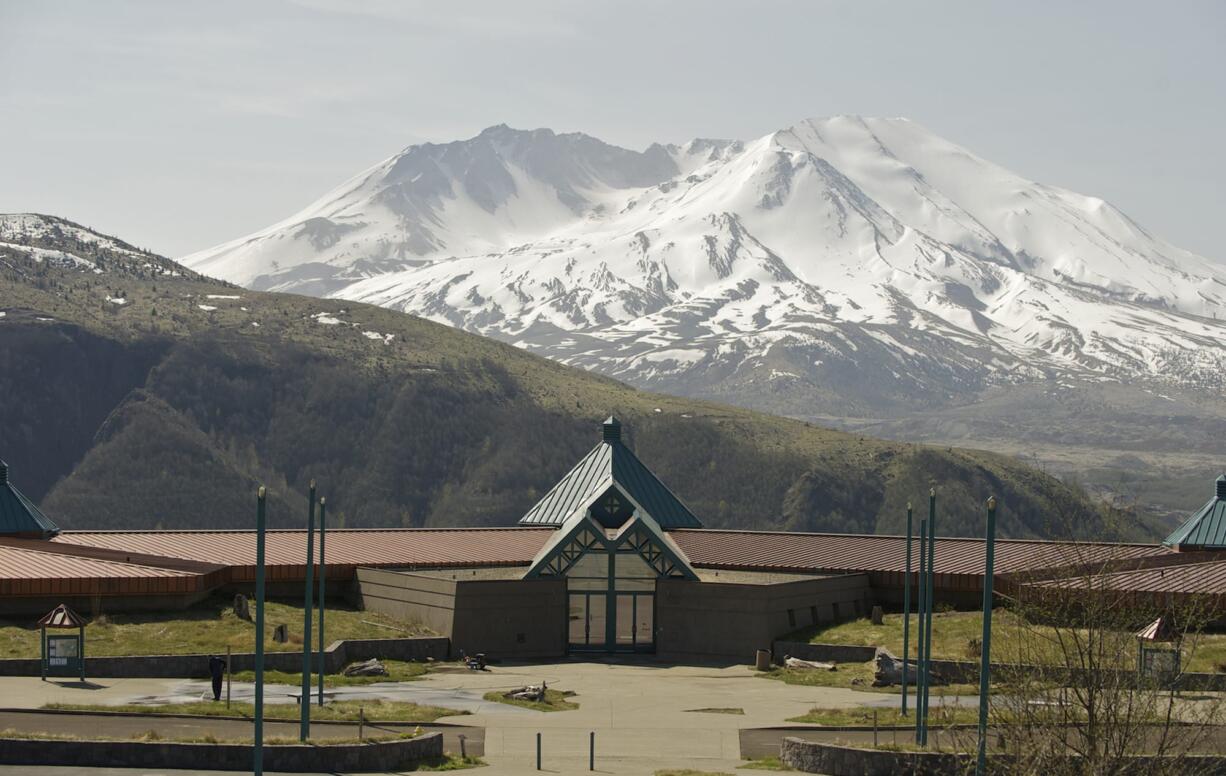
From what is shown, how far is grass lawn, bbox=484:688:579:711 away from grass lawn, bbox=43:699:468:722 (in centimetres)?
341

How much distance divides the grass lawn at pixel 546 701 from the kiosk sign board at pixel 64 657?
12965 mm

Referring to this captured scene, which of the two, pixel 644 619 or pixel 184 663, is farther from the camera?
pixel 644 619

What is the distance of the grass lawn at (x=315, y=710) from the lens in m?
52.9

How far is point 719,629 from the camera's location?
7625cm

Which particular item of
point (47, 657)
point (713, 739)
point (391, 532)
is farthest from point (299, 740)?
point (391, 532)

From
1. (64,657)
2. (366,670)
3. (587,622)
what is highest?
(587,622)

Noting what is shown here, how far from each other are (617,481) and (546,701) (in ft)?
86.2

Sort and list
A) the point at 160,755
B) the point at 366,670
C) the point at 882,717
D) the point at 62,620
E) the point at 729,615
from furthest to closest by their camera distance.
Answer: the point at 729,615 → the point at 366,670 → the point at 62,620 → the point at 882,717 → the point at 160,755

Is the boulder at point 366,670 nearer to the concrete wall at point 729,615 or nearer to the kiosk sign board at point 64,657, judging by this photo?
the kiosk sign board at point 64,657

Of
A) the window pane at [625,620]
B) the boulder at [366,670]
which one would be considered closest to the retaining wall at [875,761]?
the boulder at [366,670]

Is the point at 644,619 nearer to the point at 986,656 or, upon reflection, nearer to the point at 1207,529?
the point at 1207,529

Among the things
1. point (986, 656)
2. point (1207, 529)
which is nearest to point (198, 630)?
point (986, 656)

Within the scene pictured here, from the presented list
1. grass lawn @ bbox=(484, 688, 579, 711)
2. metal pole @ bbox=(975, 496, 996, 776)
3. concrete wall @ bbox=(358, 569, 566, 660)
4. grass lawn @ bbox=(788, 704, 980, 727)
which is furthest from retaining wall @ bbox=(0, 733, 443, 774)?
concrete wall @ bbox=(358, 569, 566, 660)

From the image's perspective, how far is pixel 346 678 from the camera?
→ 65.2 meters
